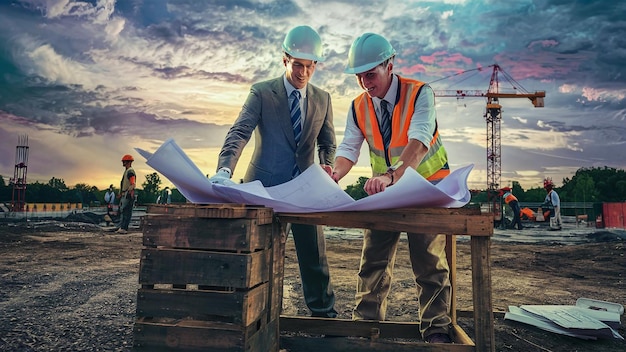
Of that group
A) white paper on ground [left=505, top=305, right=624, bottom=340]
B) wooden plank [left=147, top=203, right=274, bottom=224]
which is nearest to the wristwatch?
wooden plank [left=147, top=203, right=274, bottom=224]

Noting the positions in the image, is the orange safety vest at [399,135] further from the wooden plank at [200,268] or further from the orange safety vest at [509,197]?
the orange safety vest at [509,197]

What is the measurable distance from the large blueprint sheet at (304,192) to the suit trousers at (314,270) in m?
1.15

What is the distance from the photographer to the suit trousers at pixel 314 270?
3547 millimetres

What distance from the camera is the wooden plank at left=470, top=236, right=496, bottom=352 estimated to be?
2.17m

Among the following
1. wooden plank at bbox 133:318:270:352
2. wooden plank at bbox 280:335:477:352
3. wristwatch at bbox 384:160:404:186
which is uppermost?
wristwatch at bbox 384:160:404:186

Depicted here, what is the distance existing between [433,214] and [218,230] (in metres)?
1.00

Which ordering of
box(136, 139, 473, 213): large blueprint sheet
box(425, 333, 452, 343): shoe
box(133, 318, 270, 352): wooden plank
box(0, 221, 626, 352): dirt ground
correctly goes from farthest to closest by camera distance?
1. box(0, 221, 626, 352): dirt ground
2. box(425, 333, 452, 343): shoe
3. box(136, 139, 473, 213): large blueprint sheet
4. box(133, 318, 270, 352): wooden plank

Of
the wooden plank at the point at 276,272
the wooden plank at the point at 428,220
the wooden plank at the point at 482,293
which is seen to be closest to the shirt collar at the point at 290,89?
the wooden plank at the point at 276,272

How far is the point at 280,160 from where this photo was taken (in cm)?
359

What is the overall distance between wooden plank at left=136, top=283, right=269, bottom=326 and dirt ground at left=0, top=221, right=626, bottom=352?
5.76 feet

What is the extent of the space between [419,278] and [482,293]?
0.85 meters

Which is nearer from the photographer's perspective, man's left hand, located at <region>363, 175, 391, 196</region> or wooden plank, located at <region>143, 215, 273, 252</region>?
wooden plank, located at <region>143, 215, 273, 252</region>

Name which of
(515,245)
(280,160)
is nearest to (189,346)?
(280,160)

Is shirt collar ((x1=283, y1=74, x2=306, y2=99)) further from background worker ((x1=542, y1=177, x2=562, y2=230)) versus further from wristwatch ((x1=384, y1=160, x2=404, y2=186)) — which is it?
background worker ((x1=542, y1=177, x2=562, y2=230))
